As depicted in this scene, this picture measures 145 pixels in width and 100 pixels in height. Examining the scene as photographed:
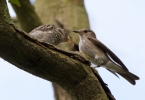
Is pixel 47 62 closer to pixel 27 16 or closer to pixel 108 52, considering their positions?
pixel 108 52

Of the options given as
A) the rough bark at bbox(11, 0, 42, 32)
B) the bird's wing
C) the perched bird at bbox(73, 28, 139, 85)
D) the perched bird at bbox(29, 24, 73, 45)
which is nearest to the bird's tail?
the perched bird at bbox(73, 28, 139, 85)

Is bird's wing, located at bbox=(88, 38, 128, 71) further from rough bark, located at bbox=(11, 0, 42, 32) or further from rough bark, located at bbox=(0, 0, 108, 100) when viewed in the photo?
rough bark, located at bbox=(11, 0, 42, 32)

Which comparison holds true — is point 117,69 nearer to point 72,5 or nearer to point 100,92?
point 100,92

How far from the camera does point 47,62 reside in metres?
2.51

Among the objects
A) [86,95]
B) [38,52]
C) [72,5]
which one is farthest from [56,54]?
[72,5]

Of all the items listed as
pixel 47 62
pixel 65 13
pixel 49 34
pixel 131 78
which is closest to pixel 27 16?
pixel 65 13

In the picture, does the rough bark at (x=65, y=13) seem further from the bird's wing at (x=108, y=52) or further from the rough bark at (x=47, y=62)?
the rough bark at (x=47, y=62)

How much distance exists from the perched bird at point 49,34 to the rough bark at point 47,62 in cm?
219

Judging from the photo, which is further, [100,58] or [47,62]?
[100,58]

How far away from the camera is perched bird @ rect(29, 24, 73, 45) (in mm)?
4945

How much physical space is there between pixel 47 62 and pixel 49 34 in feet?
8.58

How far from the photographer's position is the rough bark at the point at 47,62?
7.65ft

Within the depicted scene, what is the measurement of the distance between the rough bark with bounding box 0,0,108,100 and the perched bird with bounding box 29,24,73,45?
219 cm

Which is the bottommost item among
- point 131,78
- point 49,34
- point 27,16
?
point 131,78
